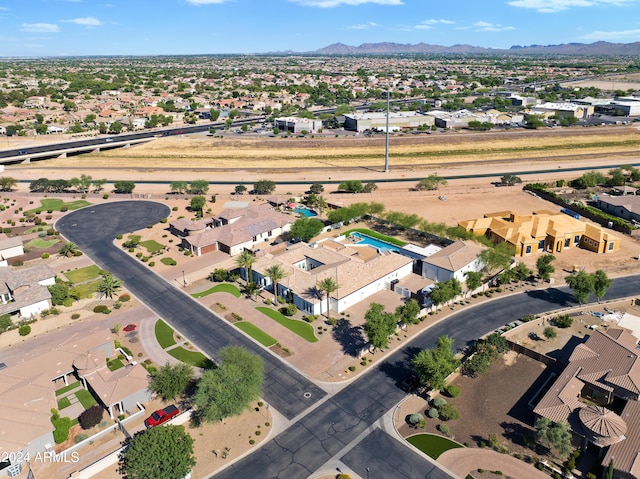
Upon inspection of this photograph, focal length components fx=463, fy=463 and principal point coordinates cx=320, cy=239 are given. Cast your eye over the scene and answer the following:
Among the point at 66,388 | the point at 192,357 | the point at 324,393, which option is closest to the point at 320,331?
the point at 324,393

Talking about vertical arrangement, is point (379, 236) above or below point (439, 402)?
above

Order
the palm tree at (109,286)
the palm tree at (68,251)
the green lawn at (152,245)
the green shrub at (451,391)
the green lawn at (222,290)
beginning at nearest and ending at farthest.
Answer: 1. the green shrub at (451,391)
2. the palm tree at (109,286)
3. the green lawn at (222,290)
4. the palm tree at (68,251)
5. the green lawn at (152,245)

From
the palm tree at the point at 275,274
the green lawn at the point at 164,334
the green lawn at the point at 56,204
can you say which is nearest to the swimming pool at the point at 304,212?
the palm tree at the point at 275,274

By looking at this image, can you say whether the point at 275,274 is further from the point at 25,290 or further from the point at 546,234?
the point at 546,234

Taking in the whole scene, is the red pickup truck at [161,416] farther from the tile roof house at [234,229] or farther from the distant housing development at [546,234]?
the distant housing development at [546,234]

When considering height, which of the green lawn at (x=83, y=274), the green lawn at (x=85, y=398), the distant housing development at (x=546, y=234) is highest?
the distant housing development at (x=546, y=234)

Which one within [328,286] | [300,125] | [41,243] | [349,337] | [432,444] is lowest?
[432,444]

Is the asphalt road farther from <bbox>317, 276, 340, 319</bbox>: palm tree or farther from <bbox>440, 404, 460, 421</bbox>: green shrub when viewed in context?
<bbox>440, 404, 460, 421</bbox>: green shrub
